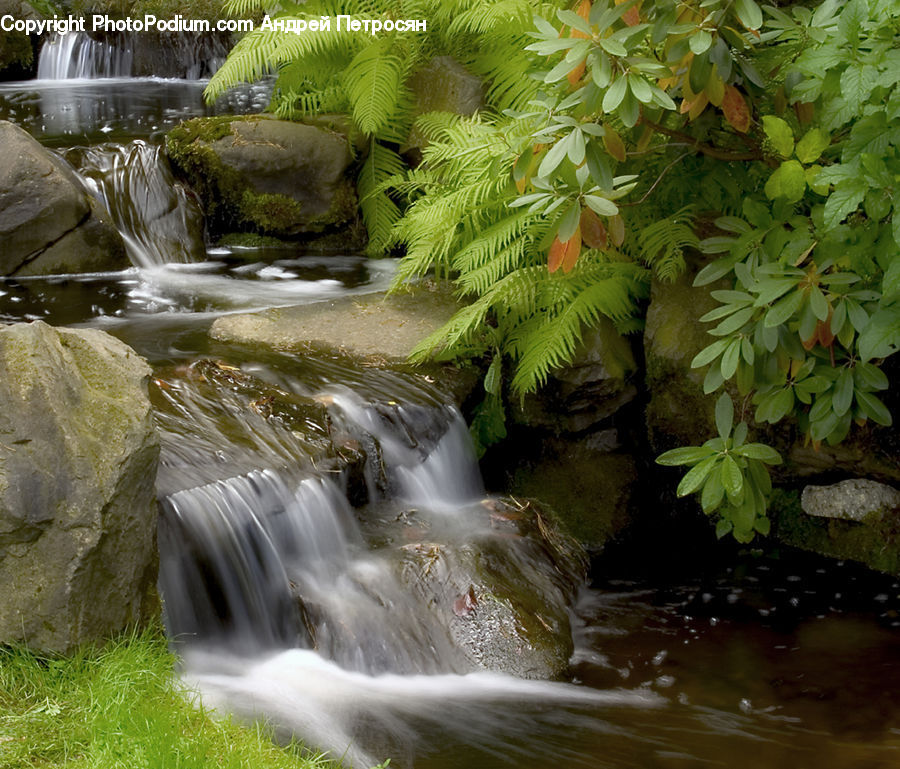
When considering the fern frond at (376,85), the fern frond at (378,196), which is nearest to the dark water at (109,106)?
the fern frond at (378,196)

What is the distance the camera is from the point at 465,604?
393cm

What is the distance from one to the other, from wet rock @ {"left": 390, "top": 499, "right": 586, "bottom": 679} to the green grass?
3.39 ft

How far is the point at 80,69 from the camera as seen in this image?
10750 mm

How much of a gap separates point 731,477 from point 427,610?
4.07 ft

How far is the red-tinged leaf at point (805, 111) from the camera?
4.05m

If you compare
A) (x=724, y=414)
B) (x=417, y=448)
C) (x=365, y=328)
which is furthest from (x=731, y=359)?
(x=365, y=328)

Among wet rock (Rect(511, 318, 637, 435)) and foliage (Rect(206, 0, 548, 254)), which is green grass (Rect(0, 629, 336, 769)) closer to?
wet rock (Rect(511, 318, 637, 435))

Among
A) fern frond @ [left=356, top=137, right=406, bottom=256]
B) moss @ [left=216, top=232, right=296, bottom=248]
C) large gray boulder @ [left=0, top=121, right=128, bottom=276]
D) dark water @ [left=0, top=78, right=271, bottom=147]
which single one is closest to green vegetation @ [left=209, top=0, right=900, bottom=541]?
fern frond @ [left=356, top=137, right=406, bottom=256]

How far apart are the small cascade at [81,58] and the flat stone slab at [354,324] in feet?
21.0

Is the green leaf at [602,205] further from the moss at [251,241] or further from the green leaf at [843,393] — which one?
the moss at [251,241]

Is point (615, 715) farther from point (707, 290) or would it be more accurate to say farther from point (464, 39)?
point (464, 39)

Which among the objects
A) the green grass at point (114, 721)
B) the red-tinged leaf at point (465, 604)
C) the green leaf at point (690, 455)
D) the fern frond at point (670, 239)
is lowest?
the red-tinged leaf at point (465, 604)

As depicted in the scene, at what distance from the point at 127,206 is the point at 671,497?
422 cm

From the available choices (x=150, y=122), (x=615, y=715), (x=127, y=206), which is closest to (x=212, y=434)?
(x=615, y=715)
